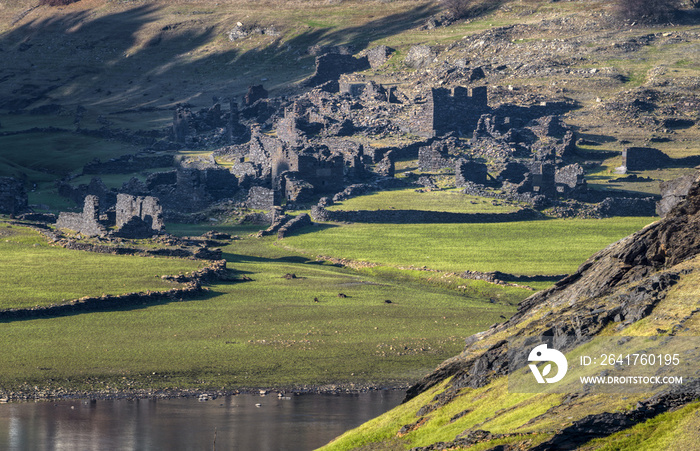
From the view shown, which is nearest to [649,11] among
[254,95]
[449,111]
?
[449,111]

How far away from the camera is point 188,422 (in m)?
27.5

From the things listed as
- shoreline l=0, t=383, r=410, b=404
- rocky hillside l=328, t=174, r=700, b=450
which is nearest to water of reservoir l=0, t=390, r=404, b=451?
shoreline l=0, t=383, r=410, b=404

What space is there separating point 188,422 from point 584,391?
42.0 ft

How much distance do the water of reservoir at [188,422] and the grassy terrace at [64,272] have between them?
1059 centimetres

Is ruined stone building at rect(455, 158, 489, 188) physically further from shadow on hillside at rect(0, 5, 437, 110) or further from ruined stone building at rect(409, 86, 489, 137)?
shadow on hillside at rect(0, 5, 437, 110)

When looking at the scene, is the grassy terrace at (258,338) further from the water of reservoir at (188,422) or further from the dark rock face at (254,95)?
the dark rock face at (254,95)

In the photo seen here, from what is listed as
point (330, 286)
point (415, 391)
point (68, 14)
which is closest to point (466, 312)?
point (330, 286)

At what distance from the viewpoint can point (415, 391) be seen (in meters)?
23.9

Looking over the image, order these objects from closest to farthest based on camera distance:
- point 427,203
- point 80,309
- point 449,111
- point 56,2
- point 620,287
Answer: point 620,287, point 80,309, point 427,203, point 449,111, point 56,2

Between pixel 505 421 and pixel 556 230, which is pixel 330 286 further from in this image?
pixel 505 421

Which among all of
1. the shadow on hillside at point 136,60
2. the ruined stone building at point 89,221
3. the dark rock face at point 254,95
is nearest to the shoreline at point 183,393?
the ruined stone building at point 89,221

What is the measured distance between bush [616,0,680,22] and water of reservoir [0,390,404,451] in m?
107

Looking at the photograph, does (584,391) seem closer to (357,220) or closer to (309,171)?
(357,220)

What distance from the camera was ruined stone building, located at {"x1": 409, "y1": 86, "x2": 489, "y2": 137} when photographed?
9538 cm
